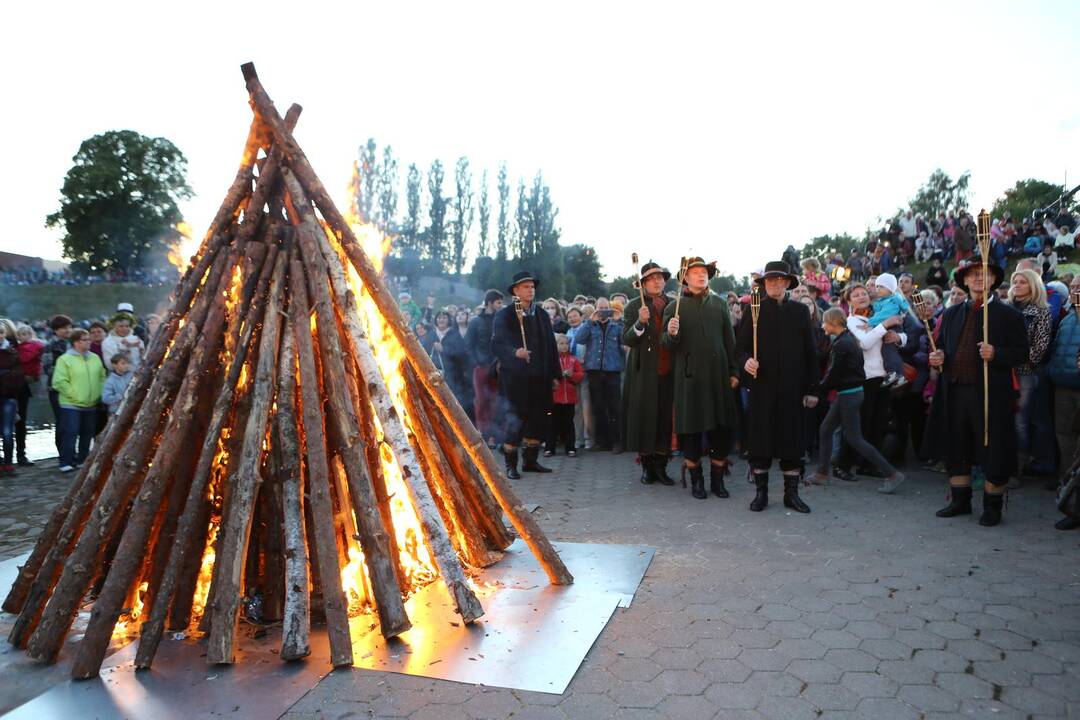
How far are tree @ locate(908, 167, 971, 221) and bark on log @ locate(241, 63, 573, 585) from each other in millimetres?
61837

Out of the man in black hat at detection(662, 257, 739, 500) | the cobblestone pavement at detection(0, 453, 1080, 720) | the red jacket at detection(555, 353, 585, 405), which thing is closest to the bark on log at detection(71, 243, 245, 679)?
the cobblestone pavement at detection(0, 453, 1080, 720)

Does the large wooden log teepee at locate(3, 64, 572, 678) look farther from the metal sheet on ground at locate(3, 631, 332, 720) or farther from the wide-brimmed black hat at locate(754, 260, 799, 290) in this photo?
the wide-brimmed black hat at locate(754, 260, 799, 290)

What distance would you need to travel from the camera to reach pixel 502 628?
13.3 feet

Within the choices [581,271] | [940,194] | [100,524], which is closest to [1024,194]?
[940,194]

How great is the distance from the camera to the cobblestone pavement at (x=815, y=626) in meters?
3.19

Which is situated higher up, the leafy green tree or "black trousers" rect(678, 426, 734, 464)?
the leafy green tree

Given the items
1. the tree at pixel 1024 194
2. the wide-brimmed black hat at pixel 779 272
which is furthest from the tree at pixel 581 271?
the wide-brimmed black hat at pixel 779 272

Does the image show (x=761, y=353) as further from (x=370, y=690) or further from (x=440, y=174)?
(x=440, y=174)

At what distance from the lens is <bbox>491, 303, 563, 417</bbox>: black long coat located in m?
8.61

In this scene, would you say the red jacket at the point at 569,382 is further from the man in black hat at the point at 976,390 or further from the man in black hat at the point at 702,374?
the man in black hat at the point at 976,390

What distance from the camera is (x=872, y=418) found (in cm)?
819

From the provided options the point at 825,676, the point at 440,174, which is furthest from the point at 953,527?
the point at 440,174

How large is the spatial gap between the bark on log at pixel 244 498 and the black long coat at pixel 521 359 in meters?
4.44

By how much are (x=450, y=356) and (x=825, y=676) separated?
8.87m
